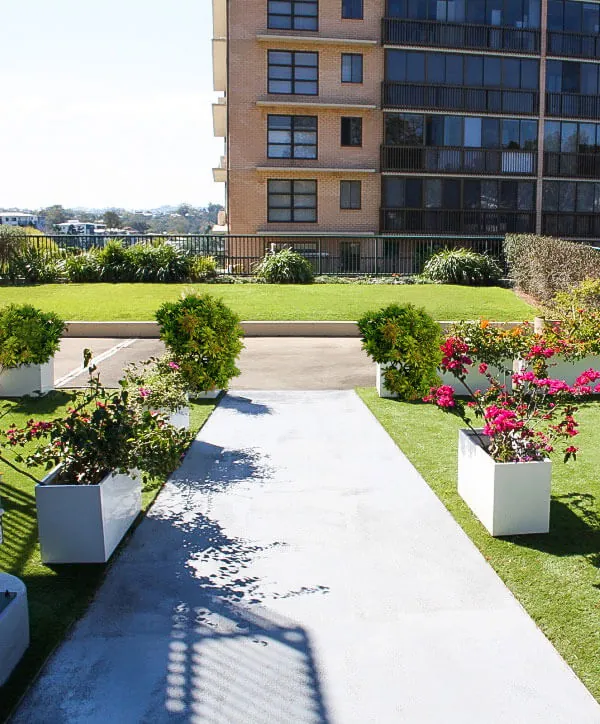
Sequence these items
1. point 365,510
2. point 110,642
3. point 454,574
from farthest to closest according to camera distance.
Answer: point 365,510 → point 454,574 → point 110,642

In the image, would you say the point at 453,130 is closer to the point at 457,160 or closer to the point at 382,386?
the point at 457,160

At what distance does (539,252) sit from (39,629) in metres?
19.7

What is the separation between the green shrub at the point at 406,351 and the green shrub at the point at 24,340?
4720 millimetres

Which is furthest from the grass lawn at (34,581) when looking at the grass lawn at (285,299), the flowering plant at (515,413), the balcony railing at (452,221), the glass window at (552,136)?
the glass window at (552,136)

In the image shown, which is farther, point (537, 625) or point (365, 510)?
point (365, 510)

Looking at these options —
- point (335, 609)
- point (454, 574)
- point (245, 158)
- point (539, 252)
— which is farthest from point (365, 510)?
point (245, 158)

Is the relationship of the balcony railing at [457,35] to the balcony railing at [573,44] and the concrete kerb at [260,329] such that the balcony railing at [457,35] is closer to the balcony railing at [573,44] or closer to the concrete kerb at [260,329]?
the balcony railing at [573,44]

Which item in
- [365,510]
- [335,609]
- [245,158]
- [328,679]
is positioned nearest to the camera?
[328,679]

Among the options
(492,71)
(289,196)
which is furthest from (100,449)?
(492,71)

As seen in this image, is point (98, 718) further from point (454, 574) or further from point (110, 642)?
point (454, 574)

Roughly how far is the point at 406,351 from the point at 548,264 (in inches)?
438

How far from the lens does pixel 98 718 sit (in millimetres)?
4047

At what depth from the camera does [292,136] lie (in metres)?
34.9

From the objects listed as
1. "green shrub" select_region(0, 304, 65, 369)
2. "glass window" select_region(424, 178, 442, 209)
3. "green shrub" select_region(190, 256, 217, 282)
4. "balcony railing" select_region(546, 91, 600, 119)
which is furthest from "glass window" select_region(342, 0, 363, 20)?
"green shrub" select_region(0, 304, 65, 369)
